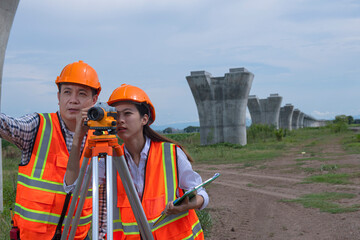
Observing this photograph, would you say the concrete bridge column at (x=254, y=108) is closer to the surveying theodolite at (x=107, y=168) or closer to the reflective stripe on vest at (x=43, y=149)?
the reflective stripe on vest at (x=43, y=149)

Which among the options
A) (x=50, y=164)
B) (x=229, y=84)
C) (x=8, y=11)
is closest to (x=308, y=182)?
(x=8, y=11)

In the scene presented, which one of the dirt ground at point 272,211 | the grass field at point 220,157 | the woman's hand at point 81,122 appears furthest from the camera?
the grass field at point 220,157

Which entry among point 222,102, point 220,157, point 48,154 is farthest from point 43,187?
point 222,102

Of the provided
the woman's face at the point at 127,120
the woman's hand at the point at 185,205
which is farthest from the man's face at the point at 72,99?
the woman's hand at the point at 185,205

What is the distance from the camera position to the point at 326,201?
22.3 ft

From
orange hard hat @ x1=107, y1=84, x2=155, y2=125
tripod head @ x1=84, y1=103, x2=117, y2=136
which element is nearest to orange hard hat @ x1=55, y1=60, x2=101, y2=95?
orange hard hat @ x1=107, y1=84, x2=155, y2=125

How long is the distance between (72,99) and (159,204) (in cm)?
79

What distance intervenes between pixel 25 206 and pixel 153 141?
0.83 m

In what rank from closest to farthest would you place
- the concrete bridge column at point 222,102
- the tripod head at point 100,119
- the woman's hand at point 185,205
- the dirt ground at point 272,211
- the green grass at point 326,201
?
the tripod head at point 100,119 < the woman's hand at point 185,205 < the dirt ground at point 272,211 < the green grass at point 326,201 < the concrete bridge column at point 222,102

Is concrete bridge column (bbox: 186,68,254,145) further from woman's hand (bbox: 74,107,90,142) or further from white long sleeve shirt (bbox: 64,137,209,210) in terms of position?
woman's hand (bbox: 74,107,90,142)

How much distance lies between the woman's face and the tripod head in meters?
0.38

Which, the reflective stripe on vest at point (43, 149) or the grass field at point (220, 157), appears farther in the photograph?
the grass field at point (220, 157)

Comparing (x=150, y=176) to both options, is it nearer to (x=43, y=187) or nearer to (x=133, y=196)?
(x=133, y=196)

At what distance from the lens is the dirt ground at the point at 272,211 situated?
516 centimetres
